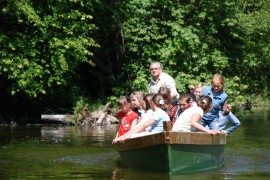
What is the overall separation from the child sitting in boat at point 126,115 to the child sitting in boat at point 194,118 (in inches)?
44.3

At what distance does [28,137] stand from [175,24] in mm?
10076

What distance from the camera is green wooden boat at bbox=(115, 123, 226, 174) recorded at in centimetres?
1102

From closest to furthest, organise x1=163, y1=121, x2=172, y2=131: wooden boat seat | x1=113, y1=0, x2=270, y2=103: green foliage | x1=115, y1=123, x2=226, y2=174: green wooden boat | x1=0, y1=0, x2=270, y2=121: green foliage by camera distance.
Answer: x1=163, y1=121, x2=172, y2=131: wooden boat seat → x1=115, y1=123, x2=226, y2=174: green wooden boat → x1=0, y1=0, x2=270, y2=121: green foliage → x1=113, y1=0, x2=270, y2=103: green foliage

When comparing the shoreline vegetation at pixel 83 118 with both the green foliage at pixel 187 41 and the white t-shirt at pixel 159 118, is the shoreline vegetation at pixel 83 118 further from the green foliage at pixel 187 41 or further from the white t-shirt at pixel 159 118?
the white t-shirt at pixel 159 118

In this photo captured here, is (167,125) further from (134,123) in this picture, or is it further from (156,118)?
(134,123)

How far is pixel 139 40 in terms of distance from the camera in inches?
1155

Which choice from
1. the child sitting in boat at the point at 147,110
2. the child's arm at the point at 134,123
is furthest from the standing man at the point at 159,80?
the child's arm at the point at 134,123

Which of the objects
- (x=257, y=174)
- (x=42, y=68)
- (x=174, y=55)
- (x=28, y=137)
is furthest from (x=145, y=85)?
(x=257, y=174)

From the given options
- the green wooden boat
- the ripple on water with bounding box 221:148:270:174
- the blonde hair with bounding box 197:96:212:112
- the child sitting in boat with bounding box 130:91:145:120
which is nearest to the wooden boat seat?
the green wooden boat

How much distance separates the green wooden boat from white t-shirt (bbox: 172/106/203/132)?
1.23 ft

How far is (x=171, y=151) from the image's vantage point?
11.1m

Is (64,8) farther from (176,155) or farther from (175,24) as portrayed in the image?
(176,155)

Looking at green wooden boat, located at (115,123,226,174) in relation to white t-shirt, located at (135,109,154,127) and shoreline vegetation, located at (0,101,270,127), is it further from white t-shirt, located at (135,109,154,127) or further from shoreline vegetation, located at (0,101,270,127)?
shoreline vegetation, located at (0,101,270,127)

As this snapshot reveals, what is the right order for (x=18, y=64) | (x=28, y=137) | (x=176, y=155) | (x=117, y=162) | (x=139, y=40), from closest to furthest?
(x=176, y=155)
(x=117, y=162)
(x=28, y=137)
(x=18, y=64)
(x=139, y=40)
